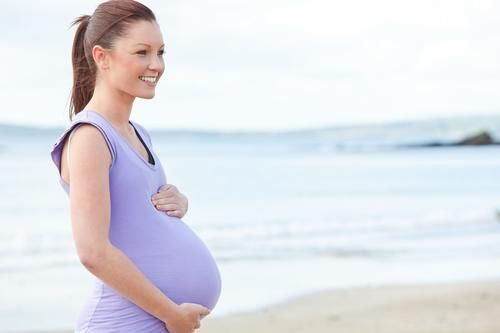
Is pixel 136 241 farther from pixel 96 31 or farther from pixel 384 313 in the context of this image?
pixel 384 313

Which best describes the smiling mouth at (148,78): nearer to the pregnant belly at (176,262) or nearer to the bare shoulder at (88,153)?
the bare shoulder at (88,153)

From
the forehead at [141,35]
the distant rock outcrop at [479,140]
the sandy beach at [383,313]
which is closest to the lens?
the forehead at [141,35]

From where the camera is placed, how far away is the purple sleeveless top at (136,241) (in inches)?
78.6

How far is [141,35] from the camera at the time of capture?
6.69ft

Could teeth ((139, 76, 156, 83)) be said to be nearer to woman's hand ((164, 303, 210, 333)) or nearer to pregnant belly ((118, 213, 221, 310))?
pregnant belly ((118, 213, 221, 310))

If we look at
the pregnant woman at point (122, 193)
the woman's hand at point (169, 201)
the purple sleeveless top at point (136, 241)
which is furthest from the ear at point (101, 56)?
the woman's hand at point (169, 201)

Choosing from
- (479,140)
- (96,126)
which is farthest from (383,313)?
(479,140)

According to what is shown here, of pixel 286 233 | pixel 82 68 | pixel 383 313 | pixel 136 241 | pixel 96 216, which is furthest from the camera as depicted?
pixel 286 233

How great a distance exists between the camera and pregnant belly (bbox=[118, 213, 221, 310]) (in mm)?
2049

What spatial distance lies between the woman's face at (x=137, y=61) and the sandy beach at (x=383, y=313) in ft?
15.1

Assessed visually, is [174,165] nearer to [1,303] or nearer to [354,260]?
[354,260]

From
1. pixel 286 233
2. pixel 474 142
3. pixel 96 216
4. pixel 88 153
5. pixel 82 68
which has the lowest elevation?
pixel 474 142

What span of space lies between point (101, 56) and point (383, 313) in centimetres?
535

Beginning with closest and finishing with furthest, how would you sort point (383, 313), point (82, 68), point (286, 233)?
1. point (82, 68)
2. point (383, 313)
3. point (286, 233)
